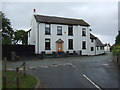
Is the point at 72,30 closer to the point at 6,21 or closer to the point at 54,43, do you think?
the point at 54,43

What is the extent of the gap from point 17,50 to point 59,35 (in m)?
8.81

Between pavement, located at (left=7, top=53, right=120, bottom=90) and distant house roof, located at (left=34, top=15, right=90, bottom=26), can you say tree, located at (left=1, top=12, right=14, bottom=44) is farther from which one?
pavement, located at (left=7, top=53, right=120, bottom=90)

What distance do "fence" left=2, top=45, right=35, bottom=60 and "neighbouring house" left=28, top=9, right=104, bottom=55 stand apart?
3.88ft

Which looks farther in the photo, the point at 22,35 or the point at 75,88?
the point at 22,35

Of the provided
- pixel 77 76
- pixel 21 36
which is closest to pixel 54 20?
pixel 77 76

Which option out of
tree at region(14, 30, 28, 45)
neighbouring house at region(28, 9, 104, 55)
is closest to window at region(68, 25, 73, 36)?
neighbouring house at region(28, 9, 104, 55)

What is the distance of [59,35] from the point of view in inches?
1374

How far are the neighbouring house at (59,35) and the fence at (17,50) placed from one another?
1183 millimetres

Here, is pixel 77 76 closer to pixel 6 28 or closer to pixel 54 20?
pixel 54 20

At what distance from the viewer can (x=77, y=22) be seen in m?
38.2

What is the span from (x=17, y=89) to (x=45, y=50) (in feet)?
83.7

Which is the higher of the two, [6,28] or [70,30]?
[6,28]

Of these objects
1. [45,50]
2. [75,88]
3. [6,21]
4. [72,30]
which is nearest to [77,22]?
[72,30]

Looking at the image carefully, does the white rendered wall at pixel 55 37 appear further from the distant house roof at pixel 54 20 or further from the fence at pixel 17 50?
the fence at pixel 17 50
